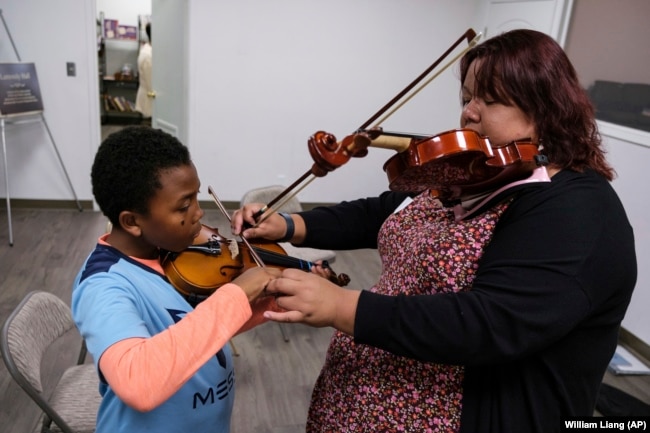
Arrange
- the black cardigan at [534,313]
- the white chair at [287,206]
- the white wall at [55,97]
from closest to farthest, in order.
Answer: the black cardigan at [534,313], the white chair at [287,206], the white wall at [55,97]

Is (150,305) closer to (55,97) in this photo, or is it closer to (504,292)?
(504,292)

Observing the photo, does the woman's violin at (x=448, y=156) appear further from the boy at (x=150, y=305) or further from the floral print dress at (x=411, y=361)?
the boy at (x=150, y=305)

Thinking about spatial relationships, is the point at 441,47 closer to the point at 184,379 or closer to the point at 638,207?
the point at 638,207

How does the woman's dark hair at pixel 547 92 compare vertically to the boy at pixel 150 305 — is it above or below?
above

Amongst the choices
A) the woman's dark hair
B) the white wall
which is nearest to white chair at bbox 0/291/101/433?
the woman's dark hair

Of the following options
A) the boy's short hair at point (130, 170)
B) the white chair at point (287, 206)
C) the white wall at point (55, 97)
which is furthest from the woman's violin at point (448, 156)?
the white wall at point (55, 97)

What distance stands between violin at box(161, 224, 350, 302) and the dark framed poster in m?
3.26

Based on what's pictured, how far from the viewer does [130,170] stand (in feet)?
3.25

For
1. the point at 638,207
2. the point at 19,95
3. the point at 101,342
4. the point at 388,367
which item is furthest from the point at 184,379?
the point at 19,95

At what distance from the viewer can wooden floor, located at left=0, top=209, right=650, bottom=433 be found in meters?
2.28

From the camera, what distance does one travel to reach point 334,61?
4.59 meters

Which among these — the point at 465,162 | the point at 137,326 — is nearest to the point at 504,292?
the point at 465,162

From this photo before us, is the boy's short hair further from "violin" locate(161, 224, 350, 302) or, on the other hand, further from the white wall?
the white wall

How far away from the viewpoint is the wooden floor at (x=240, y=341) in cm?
228
